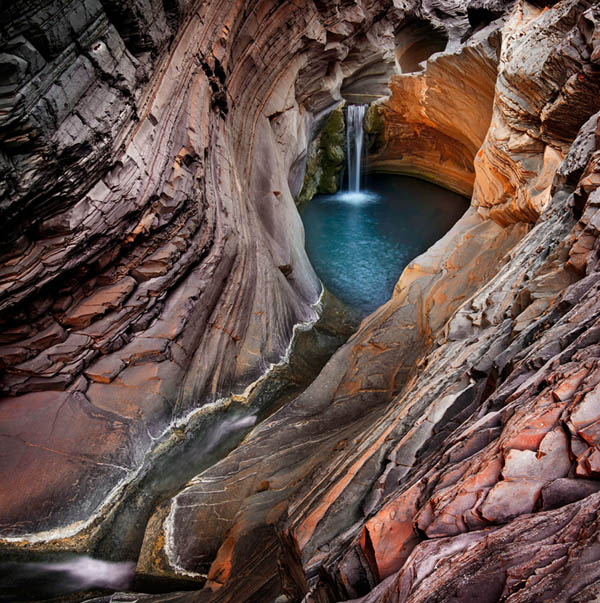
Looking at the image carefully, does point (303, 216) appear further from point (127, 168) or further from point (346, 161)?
point (127, 168)

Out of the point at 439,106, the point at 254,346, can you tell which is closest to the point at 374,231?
the point at 439,106

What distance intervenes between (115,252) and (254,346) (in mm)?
2888

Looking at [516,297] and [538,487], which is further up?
[516,297]

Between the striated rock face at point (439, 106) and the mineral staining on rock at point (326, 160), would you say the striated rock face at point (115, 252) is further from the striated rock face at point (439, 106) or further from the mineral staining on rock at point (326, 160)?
the mineral staining on rock at point (326, 160)

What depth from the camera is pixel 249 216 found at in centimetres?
909

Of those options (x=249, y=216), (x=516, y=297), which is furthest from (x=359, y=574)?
(x=249, y=216)

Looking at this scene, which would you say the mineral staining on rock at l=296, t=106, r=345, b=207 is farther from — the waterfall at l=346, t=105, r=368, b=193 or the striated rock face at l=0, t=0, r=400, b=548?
the striated rock face at l=0, t=0, r=400, b=548

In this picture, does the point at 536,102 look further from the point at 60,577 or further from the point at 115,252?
the point at 60,577

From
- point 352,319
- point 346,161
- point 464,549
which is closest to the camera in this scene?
point 464,549

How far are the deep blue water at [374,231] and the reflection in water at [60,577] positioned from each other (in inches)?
278

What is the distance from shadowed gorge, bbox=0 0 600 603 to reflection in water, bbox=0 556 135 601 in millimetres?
48

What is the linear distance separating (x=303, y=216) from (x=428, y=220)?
4343mm

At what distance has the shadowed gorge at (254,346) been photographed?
2119mm

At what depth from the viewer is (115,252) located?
6238 millimetres
